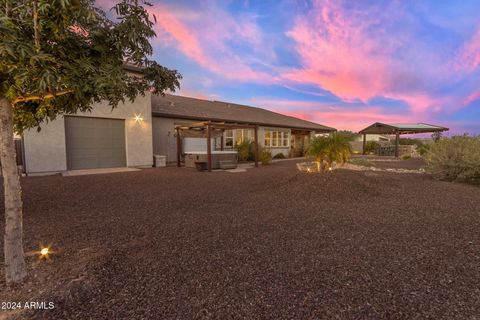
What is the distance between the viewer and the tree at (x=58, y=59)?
1.62 m

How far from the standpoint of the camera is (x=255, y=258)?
274 cm

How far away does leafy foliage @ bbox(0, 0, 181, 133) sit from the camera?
61.9 inches

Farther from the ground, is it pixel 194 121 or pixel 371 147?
pixel 194 121

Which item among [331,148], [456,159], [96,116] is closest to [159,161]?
[96,116]

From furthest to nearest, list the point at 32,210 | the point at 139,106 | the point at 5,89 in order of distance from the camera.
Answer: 1. the point at 139,106
2. the point at 32,210
3. the point at 5,89

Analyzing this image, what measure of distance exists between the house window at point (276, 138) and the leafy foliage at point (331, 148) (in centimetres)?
1144

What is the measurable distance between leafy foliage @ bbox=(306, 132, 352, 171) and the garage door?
385 inches

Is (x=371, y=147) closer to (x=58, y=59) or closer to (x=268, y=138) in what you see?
(x=268, y=138)

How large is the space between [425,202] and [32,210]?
892 cm

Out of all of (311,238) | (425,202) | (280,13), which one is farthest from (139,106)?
(425,202)

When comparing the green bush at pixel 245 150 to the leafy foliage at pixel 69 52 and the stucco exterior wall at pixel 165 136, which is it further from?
the leafy foliage at pixel 69 52

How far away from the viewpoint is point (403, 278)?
2314 millimetres

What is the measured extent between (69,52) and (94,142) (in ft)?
35.2

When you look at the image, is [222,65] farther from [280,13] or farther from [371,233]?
[371,233]
